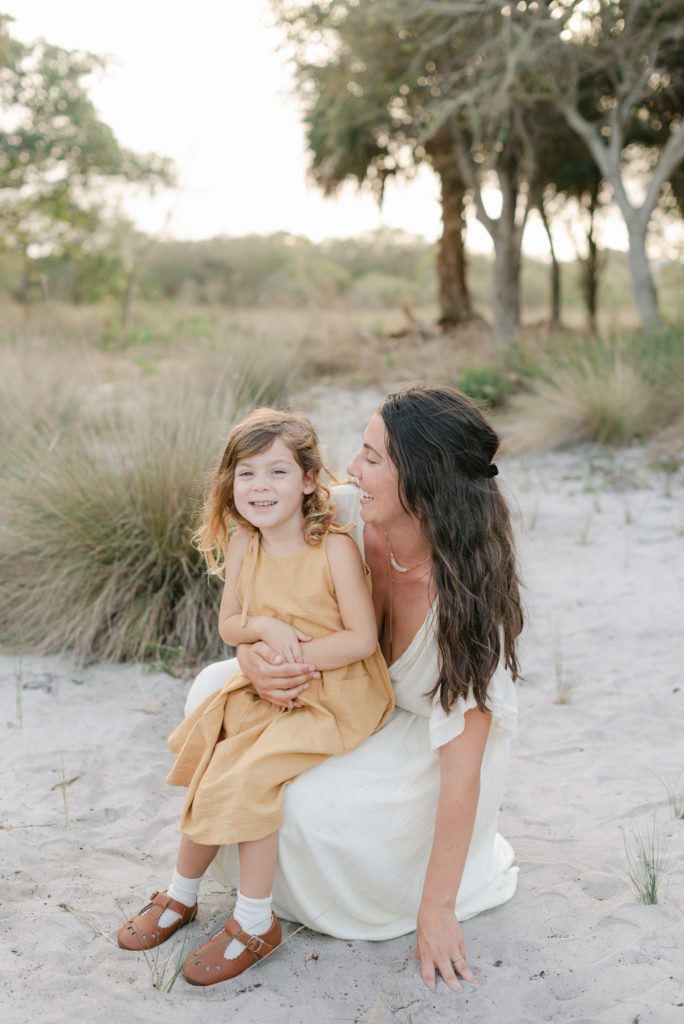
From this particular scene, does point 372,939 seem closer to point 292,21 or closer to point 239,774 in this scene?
point 239,774

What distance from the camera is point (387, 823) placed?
2107 millimetres

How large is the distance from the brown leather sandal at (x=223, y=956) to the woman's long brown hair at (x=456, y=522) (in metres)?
0.69

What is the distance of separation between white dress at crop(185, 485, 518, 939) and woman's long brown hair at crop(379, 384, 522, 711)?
0.08 meters

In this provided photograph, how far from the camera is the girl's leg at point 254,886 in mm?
2037

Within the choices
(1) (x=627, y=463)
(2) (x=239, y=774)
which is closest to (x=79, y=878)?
(2) (x=239, y=774)

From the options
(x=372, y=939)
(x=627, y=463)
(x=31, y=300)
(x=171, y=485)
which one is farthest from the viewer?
(x=31, y=300)

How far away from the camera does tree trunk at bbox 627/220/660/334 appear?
9781 mm

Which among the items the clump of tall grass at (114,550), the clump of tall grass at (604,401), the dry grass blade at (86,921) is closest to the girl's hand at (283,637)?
the dry grass blade at (86,921)

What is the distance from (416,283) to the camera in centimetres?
3575

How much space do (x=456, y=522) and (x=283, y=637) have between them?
1.64 feet

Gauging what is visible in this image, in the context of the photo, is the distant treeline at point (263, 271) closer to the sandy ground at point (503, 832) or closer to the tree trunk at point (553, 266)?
the tree trunk at point (553, 266)

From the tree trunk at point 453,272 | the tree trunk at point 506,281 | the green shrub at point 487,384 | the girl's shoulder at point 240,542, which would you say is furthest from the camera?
the tree trunk at point 453,272

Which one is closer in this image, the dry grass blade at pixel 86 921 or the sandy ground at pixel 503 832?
the sandy ground at pixel 503 832

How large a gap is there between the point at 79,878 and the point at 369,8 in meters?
9.23
